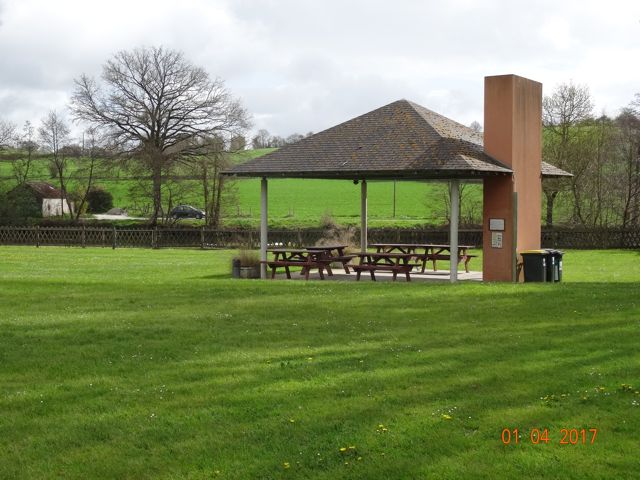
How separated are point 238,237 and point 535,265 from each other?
73.8 ft

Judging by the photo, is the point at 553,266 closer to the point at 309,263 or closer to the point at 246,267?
the point at 309,263

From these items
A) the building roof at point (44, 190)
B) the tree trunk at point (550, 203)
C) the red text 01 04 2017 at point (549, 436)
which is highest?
the building roof at point (44, 190)

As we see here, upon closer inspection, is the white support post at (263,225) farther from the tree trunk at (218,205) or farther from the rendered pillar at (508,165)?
the tree trunk at (218,205)

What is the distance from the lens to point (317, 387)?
26.5ft

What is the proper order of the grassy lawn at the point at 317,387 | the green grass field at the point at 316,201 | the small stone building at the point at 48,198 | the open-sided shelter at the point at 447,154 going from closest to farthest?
1. the grassy lawn at the point at 317,387
2. the open-sided shelter at the point at 447,154
3. the green grass field at the point at 316,201
4. the small stone building at the point at 48,198

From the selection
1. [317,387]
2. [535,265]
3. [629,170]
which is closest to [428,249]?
[535,265]

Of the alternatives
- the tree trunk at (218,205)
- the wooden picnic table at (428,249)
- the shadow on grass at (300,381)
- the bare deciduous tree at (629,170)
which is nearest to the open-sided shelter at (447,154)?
the wooden picnic table at (428,249)

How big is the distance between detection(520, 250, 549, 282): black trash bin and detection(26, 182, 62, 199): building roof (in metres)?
47.2

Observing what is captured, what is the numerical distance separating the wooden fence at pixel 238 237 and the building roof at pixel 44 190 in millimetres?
15667

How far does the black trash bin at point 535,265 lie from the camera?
A: 65.9 ft

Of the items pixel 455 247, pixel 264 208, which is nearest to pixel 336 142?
pixel 264 208

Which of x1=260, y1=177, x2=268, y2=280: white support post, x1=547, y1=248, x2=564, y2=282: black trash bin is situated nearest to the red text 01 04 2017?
x1=547, y1=248, x2=564, y2=282: black trash bin

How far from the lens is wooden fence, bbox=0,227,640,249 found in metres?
40.3

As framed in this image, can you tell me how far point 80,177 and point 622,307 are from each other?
167 feet
